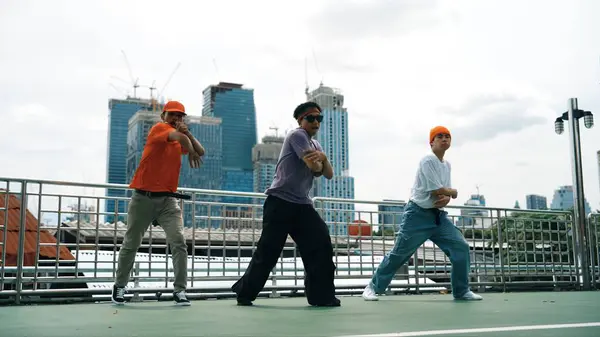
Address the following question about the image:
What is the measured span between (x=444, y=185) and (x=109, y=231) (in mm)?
3408

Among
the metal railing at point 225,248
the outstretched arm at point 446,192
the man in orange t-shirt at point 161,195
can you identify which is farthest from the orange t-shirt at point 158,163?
the outstretched arm at point 446,192

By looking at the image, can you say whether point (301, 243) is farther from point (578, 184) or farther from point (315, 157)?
point (578, 184)

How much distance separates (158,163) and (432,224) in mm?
2672

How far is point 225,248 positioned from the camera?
7031 millimetres

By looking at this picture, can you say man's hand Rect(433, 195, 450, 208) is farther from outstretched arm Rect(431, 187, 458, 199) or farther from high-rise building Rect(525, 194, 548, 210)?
high-rise building Rect(525, 194, 548, 210)

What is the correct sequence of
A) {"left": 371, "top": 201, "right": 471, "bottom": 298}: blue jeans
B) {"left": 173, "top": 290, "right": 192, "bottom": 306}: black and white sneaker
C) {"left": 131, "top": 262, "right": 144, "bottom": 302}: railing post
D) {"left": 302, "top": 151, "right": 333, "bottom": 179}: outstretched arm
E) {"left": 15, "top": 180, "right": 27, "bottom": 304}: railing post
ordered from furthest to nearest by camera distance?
{"left": 131, "top": 262, "right": 144, "bottom": 302}: railing post → {"left": 371, "top": 201, "right": 471, "bottom": 298}: blue jeans → {"left": 15, "top": 180, "right": 27, "bottom": 304}: railing post → {"left": 173, "top": 290, "right": 192, "bottom": 306}: black and white sneaker → {"left": 302, "top": 151, "right": 333, "bottom": 179}: outstretched arm

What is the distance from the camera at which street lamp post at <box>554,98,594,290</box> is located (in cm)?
941

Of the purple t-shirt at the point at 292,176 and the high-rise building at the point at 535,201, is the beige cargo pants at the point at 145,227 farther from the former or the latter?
the high-rise building at the point at 535,201

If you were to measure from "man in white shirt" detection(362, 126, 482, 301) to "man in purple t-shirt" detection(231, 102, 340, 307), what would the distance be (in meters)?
1.08

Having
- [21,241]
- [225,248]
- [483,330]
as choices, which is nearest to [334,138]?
[225,248]

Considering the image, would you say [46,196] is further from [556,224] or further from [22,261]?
[556,224]

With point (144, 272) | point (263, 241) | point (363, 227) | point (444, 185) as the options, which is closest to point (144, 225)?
point (263, 241)

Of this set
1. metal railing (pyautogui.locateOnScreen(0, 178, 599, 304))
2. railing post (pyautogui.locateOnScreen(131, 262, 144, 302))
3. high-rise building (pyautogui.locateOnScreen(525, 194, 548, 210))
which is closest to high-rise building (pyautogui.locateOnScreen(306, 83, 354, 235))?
high-rise building (pyautogui.locateOnScreen(525, 194, 548, 210))

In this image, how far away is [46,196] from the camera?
6.15m
